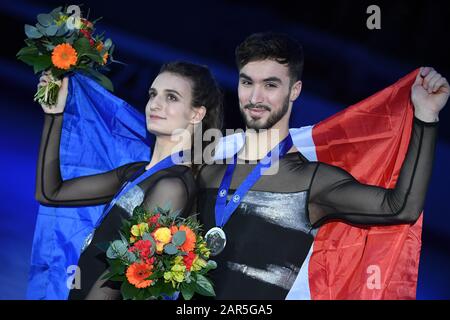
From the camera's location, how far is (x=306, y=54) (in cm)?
809

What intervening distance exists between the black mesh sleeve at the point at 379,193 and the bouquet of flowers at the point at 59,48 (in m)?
1.34

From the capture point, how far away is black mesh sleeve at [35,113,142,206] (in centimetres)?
600

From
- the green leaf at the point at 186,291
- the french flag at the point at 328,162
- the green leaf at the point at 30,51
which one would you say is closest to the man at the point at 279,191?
the french flag at the point at 328,162

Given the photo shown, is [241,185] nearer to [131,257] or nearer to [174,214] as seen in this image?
[174,214]

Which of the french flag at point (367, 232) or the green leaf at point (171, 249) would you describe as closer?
the green leaf at point (171, 249)

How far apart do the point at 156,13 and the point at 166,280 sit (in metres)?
3.70

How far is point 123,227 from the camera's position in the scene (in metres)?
5.30

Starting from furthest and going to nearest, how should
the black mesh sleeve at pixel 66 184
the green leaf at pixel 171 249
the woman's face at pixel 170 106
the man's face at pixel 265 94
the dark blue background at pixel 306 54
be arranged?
the dark blue background at pixel 306 54, the black mesh sleeve at pixel 66 184, the woman's face at pixel 170 106, the man's face at pixel 265 94, the green leaf at pixel 171 249

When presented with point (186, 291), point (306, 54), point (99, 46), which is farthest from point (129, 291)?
point (306, 54)

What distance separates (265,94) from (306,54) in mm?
2574

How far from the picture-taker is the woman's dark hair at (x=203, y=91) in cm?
585

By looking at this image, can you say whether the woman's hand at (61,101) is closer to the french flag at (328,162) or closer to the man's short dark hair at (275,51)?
the french flag at (328,162)

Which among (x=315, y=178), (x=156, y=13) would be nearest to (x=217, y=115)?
(x=315, y=178)

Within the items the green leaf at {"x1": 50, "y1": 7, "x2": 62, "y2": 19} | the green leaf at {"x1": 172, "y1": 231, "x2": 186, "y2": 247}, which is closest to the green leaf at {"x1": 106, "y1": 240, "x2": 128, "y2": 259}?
the green leaf at {"x1": 172, "y1": 231, "x2": 186, "y2": 247}
